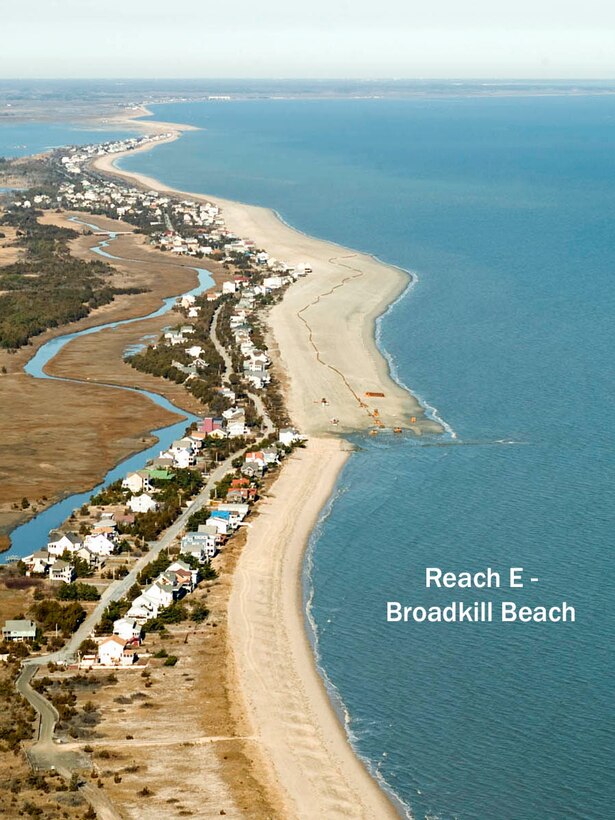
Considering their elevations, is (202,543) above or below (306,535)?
above

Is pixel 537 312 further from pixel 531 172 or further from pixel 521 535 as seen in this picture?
pixel 531 172

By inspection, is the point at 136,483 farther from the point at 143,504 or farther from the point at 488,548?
the point at 488,548

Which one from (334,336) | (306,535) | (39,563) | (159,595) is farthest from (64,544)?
(334,336)

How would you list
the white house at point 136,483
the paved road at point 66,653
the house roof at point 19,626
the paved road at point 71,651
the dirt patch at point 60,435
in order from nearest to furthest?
1. the paved road at point 71,651
2. the paved road at point 66,653
3. the house roof at point 19,626
4. the white house at point 136,483
5. the dirt patch at point 60,435

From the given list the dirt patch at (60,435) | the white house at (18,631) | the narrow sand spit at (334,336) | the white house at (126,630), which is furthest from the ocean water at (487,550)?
the dirt patch at (60,435)

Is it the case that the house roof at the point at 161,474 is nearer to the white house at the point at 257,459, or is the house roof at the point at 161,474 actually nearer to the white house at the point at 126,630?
the white house at the point at 257,459
